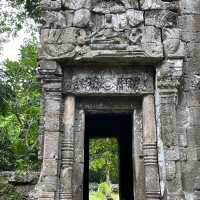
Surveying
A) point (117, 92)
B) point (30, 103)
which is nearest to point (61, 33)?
point (117, 92)

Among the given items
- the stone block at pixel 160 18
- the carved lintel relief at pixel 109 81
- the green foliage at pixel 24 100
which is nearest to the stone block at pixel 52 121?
the carved lintel relief at pixel 109 81

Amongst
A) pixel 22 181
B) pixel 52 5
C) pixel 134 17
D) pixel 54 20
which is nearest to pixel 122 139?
pixel 22 181

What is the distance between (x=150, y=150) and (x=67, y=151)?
1.49 m

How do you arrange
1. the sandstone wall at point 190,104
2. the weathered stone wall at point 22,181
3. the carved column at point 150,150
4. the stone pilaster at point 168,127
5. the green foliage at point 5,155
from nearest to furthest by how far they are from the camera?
1. the stone pilaster at point 168,127
2. the carved column at point 150,150
3. the sandstone wall at point 190,104
4. the weathered stone wall at point 22,181
5. the green foliage at point 5,155

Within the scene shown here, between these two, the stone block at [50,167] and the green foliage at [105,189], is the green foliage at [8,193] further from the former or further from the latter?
the green foliage at [105,189]

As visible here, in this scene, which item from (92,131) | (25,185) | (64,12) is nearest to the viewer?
(64,12)

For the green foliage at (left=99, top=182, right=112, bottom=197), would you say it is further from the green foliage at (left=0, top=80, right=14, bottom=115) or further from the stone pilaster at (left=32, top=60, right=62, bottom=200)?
the stone pilaster at (left=32, top=60, right=62, bottom=200)

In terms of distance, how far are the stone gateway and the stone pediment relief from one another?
0.06 feet

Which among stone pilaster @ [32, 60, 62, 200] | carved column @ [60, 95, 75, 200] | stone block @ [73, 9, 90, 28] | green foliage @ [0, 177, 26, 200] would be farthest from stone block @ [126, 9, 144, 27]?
green foliage @ [0, 177, 26, 200]

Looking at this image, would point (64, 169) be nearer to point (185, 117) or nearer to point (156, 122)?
point (156, 122)

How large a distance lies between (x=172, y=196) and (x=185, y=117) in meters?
1.48

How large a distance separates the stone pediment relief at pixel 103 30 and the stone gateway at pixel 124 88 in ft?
0.06

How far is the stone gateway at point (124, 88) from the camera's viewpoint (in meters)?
5.57

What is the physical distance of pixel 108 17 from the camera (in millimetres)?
5949
